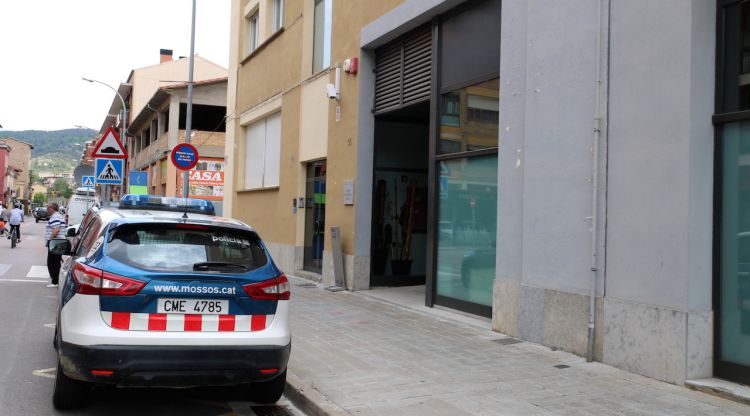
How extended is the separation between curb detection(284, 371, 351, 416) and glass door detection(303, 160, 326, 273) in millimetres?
8174

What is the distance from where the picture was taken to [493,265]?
8430mm

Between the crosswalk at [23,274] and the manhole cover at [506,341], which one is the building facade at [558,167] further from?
the crosswalk at [23,274]

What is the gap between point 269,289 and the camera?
15.8 feet

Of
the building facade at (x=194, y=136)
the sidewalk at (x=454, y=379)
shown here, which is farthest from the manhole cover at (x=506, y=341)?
the building facade at (x=194, y=136)

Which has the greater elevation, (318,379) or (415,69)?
(415,69)

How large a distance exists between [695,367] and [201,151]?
2818 centimetres

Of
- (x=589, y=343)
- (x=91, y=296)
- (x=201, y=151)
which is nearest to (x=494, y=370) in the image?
(x=589, y=343)

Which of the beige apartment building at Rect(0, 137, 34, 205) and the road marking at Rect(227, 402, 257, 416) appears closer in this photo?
the road marking at Rect(227, 402, 257, 416)

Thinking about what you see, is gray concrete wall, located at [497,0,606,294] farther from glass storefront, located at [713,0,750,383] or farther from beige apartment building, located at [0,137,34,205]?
beige apartment building, located at [0,137,34,205]

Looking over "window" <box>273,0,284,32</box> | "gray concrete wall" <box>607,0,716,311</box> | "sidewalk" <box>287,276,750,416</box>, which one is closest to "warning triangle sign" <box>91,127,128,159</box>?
"window" <box>273,0,284,32</box>

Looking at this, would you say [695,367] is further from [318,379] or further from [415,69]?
[415,69]

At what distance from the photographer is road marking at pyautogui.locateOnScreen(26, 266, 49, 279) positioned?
1426cm

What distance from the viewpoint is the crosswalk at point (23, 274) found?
13266 mm

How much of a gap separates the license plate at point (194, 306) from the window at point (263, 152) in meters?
12.0
